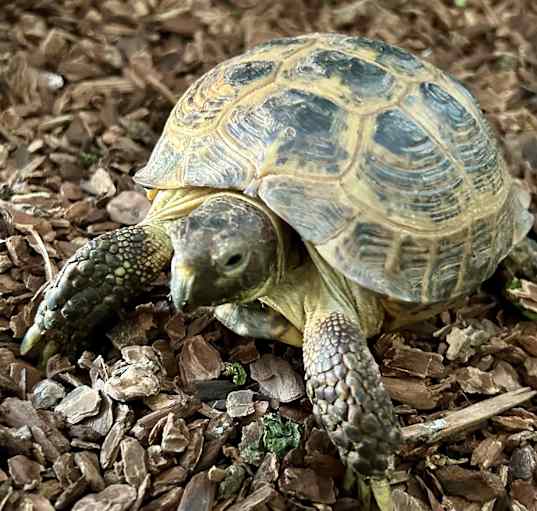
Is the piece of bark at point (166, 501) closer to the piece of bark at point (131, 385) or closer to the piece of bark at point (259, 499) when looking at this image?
the piece of bark at point (259, 499)

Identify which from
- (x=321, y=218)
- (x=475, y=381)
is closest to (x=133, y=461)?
(x=321, y=218)

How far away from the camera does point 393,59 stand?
127 inches

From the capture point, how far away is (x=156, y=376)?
293cm

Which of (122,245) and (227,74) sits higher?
(227,74)

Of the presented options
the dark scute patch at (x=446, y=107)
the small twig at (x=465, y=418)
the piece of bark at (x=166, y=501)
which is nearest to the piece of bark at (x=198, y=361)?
the piece of bark at (x=166, y=501)

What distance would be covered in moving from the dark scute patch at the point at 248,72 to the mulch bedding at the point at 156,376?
1.06 metres

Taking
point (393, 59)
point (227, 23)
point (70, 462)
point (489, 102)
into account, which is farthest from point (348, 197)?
point (227, 23)

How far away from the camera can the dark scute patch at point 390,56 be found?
3.18 metres

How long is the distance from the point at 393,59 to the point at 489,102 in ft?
6.59

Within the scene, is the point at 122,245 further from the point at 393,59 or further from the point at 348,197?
the point at 393,59

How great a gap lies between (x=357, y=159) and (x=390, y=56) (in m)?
0.69

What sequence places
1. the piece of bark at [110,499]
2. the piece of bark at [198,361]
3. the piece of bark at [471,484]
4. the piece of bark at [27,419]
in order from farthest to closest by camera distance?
the piece of bark at [198,361] < the piece of bark at [471,484] < the piece of bark at [27,419] < the piece of bark at [110,499]

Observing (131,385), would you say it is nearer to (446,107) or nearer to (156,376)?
(156,376)

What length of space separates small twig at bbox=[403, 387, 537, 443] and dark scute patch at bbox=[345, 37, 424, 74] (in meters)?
1.56
